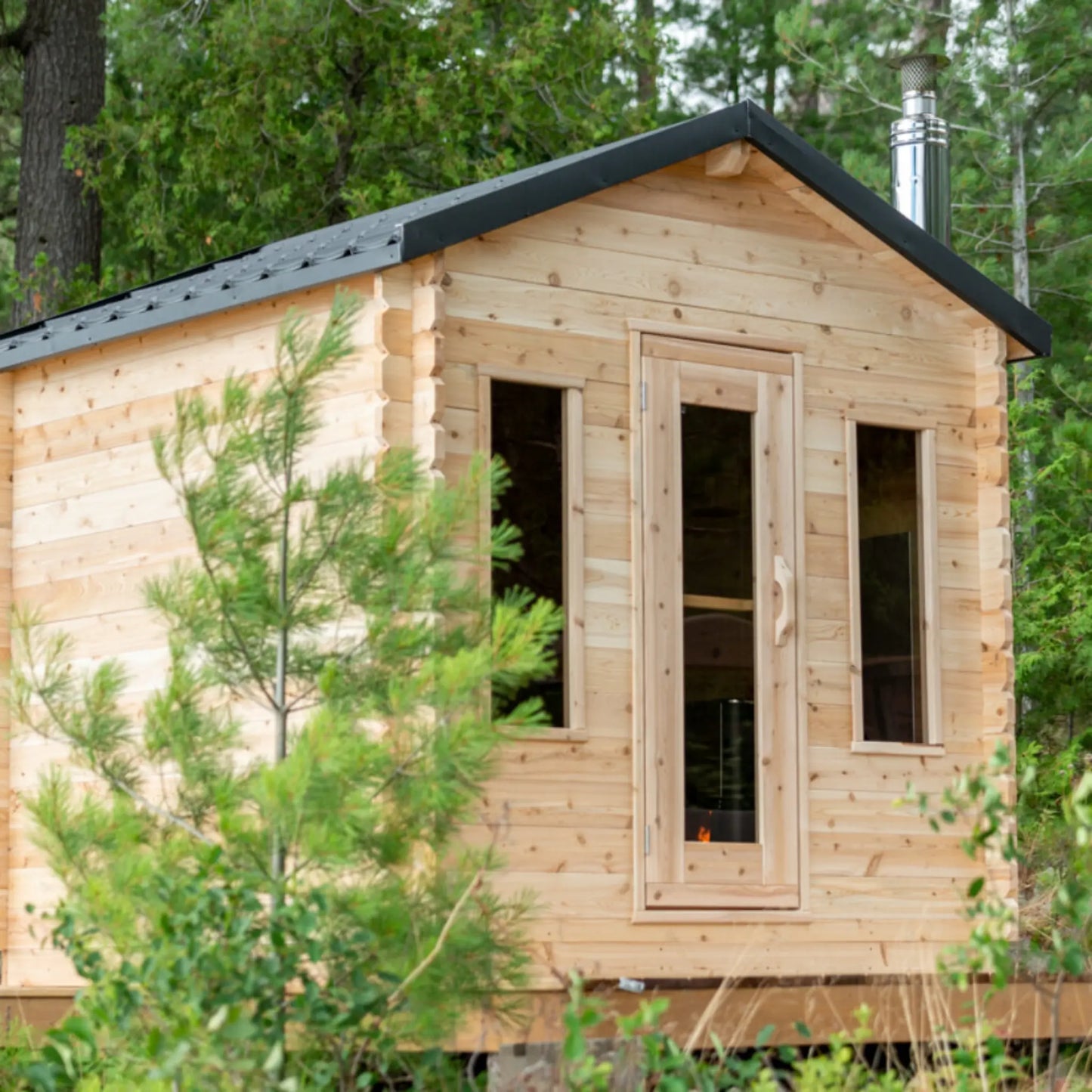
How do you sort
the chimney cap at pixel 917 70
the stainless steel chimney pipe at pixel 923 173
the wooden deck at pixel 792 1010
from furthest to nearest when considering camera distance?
1. the chimney cap at pixel 917 70
2. the stainless steel chimney pipe at pixel 923 173
3. the wooden deck at pixel 792 1010

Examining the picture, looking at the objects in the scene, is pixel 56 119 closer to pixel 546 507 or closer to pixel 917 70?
pixel 917 70

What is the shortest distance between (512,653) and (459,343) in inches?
85.0

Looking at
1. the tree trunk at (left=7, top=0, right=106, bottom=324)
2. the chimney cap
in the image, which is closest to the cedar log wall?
the chimney cap

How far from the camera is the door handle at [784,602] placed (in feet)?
25.9

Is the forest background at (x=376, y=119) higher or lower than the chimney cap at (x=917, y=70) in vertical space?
higher

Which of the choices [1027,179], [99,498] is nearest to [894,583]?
[99,498]

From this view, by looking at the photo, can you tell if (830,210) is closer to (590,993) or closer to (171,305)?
(171,305)

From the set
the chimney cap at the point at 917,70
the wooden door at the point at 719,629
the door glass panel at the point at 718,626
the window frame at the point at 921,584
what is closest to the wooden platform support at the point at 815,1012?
the wooden door at the point at 719,629

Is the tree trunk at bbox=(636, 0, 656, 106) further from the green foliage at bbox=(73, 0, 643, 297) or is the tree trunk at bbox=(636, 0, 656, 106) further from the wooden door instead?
the wooden door

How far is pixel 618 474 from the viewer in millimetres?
7609

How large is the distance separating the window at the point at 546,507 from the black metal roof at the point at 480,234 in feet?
1.96

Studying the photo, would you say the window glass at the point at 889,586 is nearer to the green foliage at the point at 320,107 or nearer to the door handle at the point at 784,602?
the door handle at the point at 784,602

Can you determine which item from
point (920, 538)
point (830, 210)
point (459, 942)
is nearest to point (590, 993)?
point (459, 942)

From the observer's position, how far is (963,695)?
851cm
